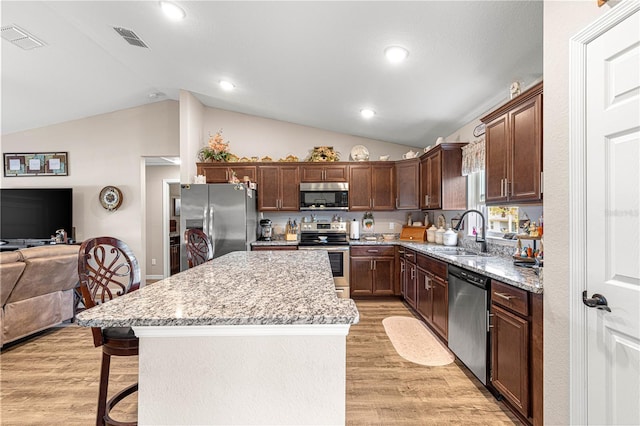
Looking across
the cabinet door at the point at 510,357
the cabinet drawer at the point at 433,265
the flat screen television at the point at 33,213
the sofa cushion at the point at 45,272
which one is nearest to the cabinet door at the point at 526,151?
the cabinet door at the point at 510,357

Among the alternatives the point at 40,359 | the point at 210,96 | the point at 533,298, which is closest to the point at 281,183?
the point at 210,96

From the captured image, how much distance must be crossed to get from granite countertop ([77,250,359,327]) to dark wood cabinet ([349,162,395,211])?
3.25 m

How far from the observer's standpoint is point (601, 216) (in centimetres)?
131

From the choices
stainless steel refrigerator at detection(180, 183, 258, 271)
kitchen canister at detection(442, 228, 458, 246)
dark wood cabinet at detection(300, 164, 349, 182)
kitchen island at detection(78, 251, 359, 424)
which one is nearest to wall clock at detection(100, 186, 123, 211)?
stainless steel refrigerator at detection(180, 183, 258, 271)

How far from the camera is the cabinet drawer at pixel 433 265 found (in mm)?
2977

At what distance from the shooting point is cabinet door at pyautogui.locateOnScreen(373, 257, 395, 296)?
4.60 metres

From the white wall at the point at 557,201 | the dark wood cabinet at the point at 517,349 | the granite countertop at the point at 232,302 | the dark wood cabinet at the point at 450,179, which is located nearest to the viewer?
the granite countertop at the point at 232,302

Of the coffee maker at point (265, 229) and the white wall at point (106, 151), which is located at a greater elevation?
the white wall at point (106, 151)

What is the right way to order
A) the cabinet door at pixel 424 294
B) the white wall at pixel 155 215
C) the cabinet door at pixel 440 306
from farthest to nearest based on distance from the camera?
the white wall at pixel 155 215 < the cabinet door at pixel 424 294 < the cabinet door at pixel 440 306

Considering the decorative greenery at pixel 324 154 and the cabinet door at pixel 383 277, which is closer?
the cabinet door at pixel 383 277

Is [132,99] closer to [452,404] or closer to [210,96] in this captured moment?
[210,96]

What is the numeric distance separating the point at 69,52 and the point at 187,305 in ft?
14.1

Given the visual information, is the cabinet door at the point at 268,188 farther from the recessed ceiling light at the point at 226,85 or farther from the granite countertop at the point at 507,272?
the granite countertop at the point at 507,272

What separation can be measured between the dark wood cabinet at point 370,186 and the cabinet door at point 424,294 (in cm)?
158
